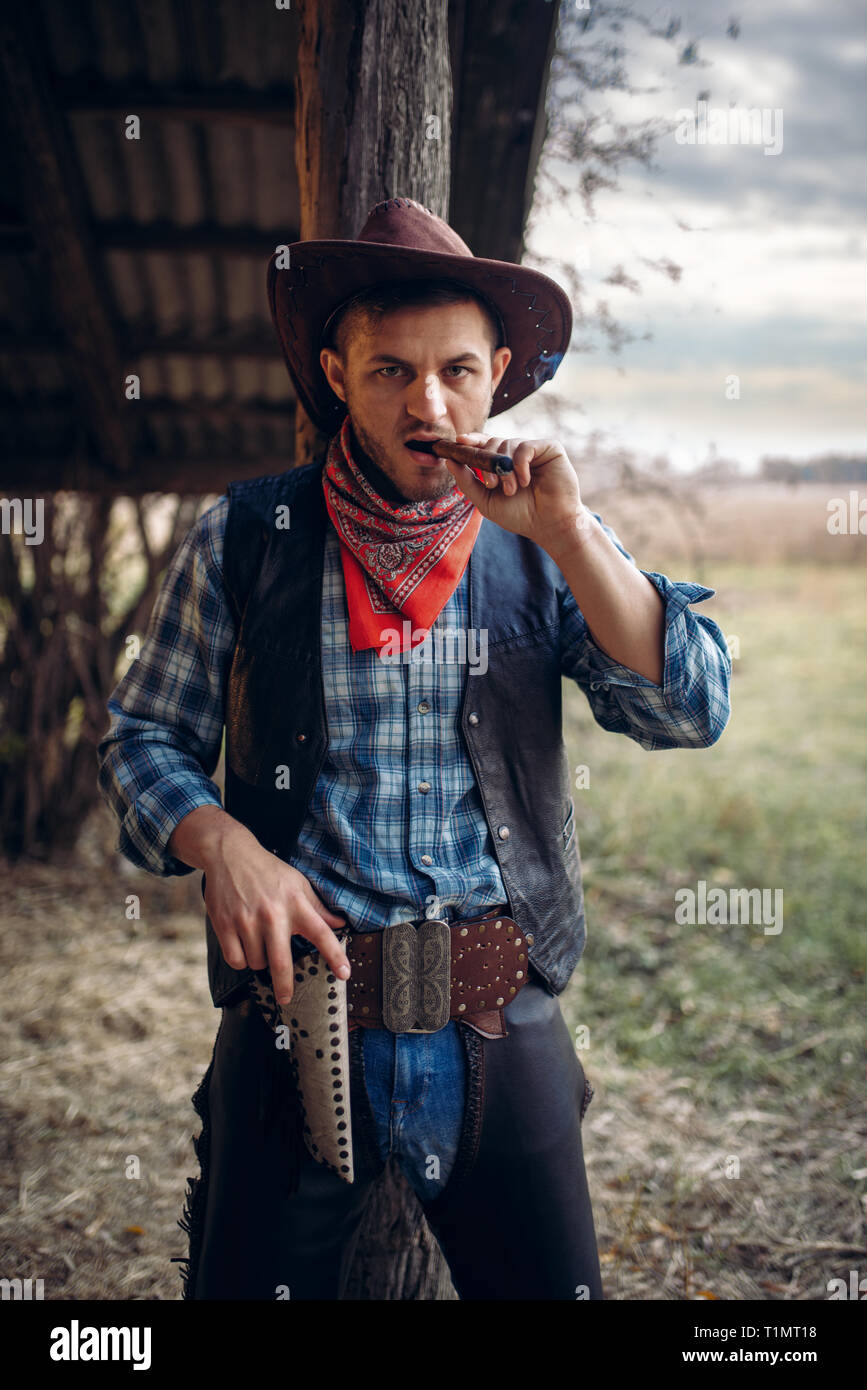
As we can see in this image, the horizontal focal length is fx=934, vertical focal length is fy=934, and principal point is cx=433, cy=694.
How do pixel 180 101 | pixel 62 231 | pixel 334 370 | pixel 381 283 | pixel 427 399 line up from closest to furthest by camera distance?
pixel 427 399 < pixel 381 283 < pixel 334 370 < pixel 180 101 < pixel 62 231

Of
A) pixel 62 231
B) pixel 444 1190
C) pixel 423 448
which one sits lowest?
pixel 444 1190

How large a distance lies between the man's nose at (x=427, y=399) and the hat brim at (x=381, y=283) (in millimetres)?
209

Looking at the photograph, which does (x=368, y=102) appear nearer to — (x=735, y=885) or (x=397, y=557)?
(x=397, y=557)

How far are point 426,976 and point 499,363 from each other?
46.9 inches

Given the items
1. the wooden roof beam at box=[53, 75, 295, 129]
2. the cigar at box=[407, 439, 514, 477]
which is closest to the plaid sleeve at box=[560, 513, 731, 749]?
the cigar at box=[407, 439, 514, 477]

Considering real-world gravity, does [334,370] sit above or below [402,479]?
above

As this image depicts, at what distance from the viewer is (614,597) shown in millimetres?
1550

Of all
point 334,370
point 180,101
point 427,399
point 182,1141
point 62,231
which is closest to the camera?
point 427,399

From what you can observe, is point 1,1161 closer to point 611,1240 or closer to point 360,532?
point 611,1240

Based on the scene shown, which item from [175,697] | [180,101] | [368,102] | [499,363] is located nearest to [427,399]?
[499,363]

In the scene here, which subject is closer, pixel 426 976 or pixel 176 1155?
pixel 426 976

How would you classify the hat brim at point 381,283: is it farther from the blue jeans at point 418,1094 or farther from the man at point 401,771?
the blue jeans at point 418,1094

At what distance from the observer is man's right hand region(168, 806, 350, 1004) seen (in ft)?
4.96

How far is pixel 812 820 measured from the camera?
605 cm
